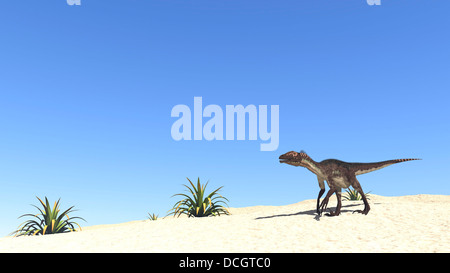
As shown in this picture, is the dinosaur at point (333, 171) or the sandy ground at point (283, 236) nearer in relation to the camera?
the sandy ground at point (283, 236)

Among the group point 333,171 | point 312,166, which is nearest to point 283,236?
point 312,166

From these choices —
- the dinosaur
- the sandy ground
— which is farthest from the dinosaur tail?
the sandy ground

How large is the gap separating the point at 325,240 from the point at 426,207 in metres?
A: 6.67

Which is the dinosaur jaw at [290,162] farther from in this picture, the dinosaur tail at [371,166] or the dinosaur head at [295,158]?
the dinosaur tail at [371,166]

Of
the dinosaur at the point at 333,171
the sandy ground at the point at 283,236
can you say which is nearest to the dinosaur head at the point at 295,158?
the dinosaur at the point at 333,171

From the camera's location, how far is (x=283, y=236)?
30.6 ft

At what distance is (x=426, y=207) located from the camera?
13.6 meters

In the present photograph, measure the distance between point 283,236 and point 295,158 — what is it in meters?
3.15

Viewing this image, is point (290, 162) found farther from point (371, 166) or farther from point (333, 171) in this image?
point (371, 166)

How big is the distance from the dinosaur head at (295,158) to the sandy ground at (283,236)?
1623 millimetres

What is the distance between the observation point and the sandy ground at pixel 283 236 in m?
8.24

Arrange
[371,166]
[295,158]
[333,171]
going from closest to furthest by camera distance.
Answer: [295,158] < [333,171] < [371,166]

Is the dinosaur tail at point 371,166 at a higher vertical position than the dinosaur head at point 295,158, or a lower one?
lower
